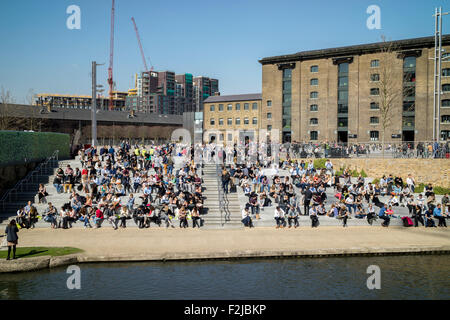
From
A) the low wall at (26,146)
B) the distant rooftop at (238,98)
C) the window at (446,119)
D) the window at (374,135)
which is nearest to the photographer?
the low wall at (26,146)

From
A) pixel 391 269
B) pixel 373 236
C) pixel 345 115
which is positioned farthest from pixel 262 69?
pixel 391 269

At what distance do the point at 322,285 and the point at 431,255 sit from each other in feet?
22.5

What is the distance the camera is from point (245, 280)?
49.8ft

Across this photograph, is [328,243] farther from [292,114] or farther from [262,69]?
[262,69]

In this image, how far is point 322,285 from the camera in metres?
14.7

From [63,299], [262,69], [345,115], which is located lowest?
[63,299]

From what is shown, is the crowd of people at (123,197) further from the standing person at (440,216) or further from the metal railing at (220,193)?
the standing person at (440,216)

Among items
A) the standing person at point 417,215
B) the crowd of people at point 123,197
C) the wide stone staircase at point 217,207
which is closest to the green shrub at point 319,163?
the wide stone staircase at point 217,207

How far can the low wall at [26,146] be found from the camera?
27.5 m

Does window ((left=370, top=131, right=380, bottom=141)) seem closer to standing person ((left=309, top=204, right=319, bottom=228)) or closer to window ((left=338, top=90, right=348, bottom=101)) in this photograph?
window ((left=338, top=90, right=348, bottom=101))

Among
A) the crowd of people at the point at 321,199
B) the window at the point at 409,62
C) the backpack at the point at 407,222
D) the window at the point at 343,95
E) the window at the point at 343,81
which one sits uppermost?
the window at the point at 409,62

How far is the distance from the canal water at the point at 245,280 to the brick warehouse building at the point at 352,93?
41789 millimetres

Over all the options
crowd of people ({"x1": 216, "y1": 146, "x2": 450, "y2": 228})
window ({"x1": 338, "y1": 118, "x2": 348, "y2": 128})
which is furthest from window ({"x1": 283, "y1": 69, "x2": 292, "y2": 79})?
crowd of people ({"x1": 216, "y1": 146, "x2": 450, "y2": 228})

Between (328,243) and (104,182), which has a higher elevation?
(104,182)
